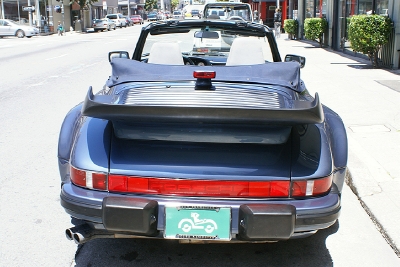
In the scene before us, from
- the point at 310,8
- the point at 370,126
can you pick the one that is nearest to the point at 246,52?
the point at 370,126

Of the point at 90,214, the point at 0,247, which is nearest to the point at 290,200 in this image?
the point at 90,214

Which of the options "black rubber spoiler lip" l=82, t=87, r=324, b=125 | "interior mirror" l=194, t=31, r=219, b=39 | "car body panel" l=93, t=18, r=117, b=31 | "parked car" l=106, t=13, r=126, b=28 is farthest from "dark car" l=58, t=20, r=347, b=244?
"parked car" l=106, t=13, r=126, b=28

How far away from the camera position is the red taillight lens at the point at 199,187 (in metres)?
2.83

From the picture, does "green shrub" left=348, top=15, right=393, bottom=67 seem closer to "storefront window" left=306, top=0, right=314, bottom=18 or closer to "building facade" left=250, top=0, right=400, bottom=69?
"building facade" left=250, top=0, right=400, bottom=69

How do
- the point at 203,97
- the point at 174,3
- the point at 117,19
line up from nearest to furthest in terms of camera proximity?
the point at 203,97, the point at 117,19, the point at 174,3

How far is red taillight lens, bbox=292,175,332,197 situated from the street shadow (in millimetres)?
780

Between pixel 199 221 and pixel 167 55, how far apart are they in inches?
79.6

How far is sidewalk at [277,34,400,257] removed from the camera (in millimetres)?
4332

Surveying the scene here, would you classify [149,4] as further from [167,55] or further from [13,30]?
[167,55]

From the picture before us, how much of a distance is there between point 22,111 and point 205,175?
656 centimetres

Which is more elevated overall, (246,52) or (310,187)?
(246,52)

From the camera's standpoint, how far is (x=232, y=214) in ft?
9.16

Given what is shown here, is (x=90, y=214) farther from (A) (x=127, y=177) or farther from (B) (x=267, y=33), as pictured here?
(B) (x=267, y=33)

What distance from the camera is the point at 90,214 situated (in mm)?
2863
